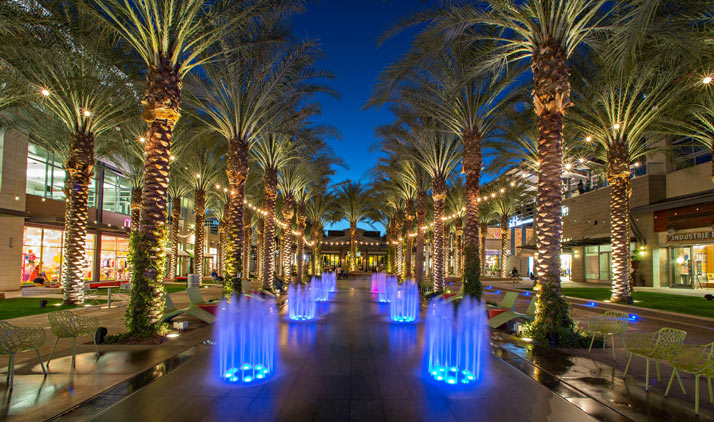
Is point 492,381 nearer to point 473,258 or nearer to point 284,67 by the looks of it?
point 473,258

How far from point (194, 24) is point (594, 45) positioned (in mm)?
12957

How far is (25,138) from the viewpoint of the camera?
954 inches

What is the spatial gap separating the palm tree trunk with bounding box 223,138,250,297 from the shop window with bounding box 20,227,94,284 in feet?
48.5

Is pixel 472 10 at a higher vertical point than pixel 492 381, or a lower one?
higher

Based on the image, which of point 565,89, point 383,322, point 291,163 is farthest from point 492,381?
point 291,163

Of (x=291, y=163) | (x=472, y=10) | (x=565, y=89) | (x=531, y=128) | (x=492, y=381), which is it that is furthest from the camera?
(x=291, y=163)

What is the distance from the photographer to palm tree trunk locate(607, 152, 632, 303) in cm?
1727

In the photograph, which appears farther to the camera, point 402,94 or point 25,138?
point 25,138

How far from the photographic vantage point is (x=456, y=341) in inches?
397

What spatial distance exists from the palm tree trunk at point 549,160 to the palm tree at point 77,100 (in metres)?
14.6

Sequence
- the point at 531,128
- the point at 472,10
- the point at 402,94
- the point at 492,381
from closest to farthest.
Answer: the point at 492,381 → the point at 472,10 → the point at 402,94 → the point at 531,128

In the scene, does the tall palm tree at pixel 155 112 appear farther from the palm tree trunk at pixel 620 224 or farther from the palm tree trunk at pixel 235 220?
the palm tree trunk at pixel 620 224

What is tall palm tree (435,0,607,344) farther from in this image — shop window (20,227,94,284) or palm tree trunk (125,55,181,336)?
shop window (20,227,94,284)

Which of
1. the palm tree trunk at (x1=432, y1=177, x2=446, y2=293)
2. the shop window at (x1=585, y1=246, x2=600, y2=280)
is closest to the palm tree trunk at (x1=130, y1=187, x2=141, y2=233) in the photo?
the palm tree trunk at (x1=432, y1=177, x2=446, y2=293)
